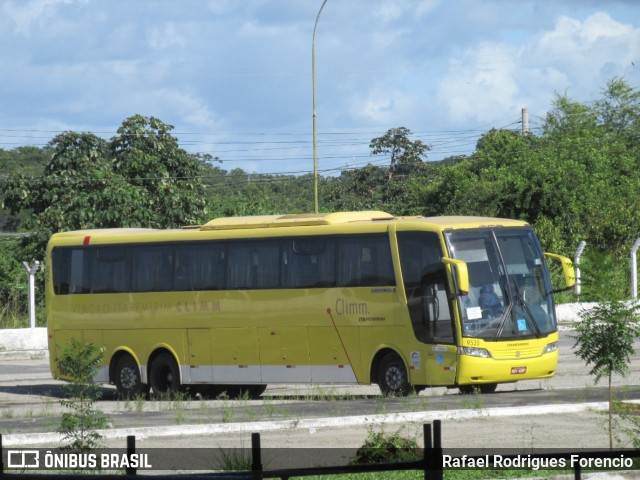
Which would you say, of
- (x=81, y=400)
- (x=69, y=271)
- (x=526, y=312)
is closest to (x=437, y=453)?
(x=81, y=400)

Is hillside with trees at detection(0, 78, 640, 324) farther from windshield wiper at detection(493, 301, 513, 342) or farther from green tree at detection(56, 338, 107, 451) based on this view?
green tree at detection(56, 338, 107, 451)

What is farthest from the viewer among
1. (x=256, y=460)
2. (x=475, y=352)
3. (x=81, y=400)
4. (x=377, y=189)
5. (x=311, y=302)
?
(x=377, y=189)

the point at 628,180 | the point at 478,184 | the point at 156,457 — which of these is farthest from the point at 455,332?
the point at 628,180

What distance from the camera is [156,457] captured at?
12297mm

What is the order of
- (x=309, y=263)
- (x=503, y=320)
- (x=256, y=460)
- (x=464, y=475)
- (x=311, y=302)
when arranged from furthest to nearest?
(x=309, y=263), (x=311, y=302), (x=503, y=320), (x=464, y=475), (x=256, y=460)

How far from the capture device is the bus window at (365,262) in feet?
66.1

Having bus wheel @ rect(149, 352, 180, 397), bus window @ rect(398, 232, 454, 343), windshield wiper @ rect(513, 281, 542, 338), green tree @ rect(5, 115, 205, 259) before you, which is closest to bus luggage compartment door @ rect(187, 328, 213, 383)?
bus wheel @ rect(149, 352, 180, 397)

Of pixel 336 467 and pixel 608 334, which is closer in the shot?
pixel 336 467

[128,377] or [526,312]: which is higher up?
[526,312]

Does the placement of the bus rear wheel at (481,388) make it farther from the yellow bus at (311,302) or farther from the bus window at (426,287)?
the bus window at (426,287)

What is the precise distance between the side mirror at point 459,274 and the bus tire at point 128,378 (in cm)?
681

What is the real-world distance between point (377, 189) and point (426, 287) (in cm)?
4813

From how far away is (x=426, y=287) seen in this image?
64.3 feet

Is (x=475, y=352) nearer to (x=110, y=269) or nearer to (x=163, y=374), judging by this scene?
(x=163, y=374)
